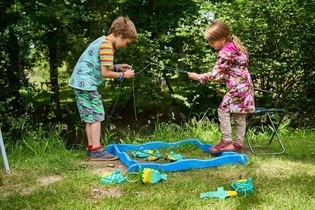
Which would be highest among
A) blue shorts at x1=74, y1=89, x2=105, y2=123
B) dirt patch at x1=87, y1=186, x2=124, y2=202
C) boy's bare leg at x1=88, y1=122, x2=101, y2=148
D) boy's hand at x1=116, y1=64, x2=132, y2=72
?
boy's hand at x1=116, y1=64, x2=132, y2=72

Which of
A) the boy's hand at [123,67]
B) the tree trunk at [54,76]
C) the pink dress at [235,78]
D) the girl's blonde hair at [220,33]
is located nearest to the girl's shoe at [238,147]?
the pink dress at [235,78]

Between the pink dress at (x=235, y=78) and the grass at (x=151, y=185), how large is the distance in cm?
53

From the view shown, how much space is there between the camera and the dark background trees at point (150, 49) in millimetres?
6129

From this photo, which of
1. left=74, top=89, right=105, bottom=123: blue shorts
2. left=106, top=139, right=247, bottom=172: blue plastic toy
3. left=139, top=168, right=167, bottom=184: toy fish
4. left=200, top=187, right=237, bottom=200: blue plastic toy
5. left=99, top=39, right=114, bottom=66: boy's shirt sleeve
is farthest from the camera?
left=74, top=89, right=105, bottom=123: blue shorts

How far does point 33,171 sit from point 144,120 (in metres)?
5.90

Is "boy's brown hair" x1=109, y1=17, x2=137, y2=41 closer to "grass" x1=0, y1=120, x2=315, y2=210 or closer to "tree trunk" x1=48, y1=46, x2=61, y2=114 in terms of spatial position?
"grass" x1=0, y1=120, x2=315, y2=210

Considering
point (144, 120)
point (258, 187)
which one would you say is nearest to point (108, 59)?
point (258, 187)

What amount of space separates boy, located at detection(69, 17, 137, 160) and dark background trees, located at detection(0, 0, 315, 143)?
198cm

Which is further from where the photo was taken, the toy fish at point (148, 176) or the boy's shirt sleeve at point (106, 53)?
the boy's shirt sleeve at point (106, 53)

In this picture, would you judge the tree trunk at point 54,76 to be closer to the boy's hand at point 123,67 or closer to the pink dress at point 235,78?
the boy's hand at point 123,67

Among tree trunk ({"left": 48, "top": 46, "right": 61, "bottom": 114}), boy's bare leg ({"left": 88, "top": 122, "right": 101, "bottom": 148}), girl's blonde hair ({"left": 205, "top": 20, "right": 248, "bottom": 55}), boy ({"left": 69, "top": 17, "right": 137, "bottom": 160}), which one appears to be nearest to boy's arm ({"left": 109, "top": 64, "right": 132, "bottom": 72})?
boy ({"left": 69, "top": 17, "right": 137, "bottom": 160})

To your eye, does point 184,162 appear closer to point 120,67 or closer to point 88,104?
point 88,104

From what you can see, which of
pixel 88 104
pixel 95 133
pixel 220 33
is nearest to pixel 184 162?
pixel 95 133

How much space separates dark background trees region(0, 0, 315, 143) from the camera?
20.1 feet
